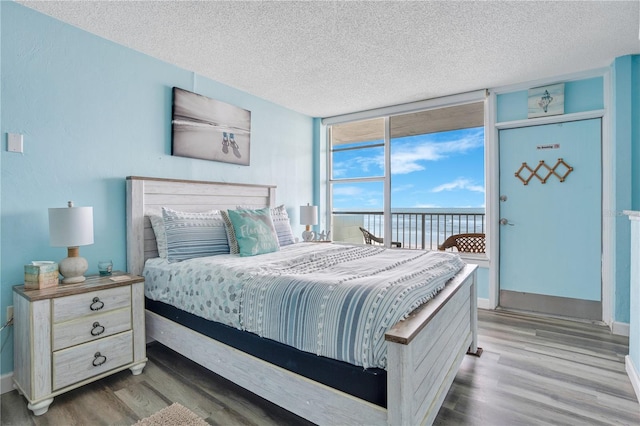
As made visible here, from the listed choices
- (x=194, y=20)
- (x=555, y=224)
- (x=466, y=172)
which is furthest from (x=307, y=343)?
(x=466, y=172)

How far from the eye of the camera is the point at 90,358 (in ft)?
6.53

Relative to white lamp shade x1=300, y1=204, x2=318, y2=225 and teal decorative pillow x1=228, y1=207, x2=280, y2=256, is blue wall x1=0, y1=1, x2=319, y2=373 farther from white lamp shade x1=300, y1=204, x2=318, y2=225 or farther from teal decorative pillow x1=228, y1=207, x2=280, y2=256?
white lamp shade x1=300, y1=204, x2=318, y2=225

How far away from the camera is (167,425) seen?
65.1 inches

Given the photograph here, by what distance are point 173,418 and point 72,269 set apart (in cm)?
117

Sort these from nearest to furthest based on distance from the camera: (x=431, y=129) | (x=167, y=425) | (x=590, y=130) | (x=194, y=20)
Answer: (x=167, y=425) < (x=194, y=20) < (x=590, y=130) < (x=431, y=129)

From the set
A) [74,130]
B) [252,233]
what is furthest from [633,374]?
[74,130]

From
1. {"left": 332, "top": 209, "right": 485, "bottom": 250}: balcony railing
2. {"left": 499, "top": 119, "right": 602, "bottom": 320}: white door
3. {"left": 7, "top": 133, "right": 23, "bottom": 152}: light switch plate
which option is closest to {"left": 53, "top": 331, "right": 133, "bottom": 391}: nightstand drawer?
{"left": 7, "top": 133, "right": 23, "bottom": 152}: light switch plate

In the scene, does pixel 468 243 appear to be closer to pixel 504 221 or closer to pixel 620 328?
pixel 504 221

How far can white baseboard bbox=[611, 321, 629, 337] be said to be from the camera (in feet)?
9.41

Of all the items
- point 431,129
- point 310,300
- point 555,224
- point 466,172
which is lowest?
point 310,300

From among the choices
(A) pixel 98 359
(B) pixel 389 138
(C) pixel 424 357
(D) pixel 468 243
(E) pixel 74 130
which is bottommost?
(A) pixel 98 359

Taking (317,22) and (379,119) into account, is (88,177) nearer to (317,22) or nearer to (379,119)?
(317,22)

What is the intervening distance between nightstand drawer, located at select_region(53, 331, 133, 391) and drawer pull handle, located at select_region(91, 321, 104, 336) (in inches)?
2.0

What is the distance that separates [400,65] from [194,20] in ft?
5.92
